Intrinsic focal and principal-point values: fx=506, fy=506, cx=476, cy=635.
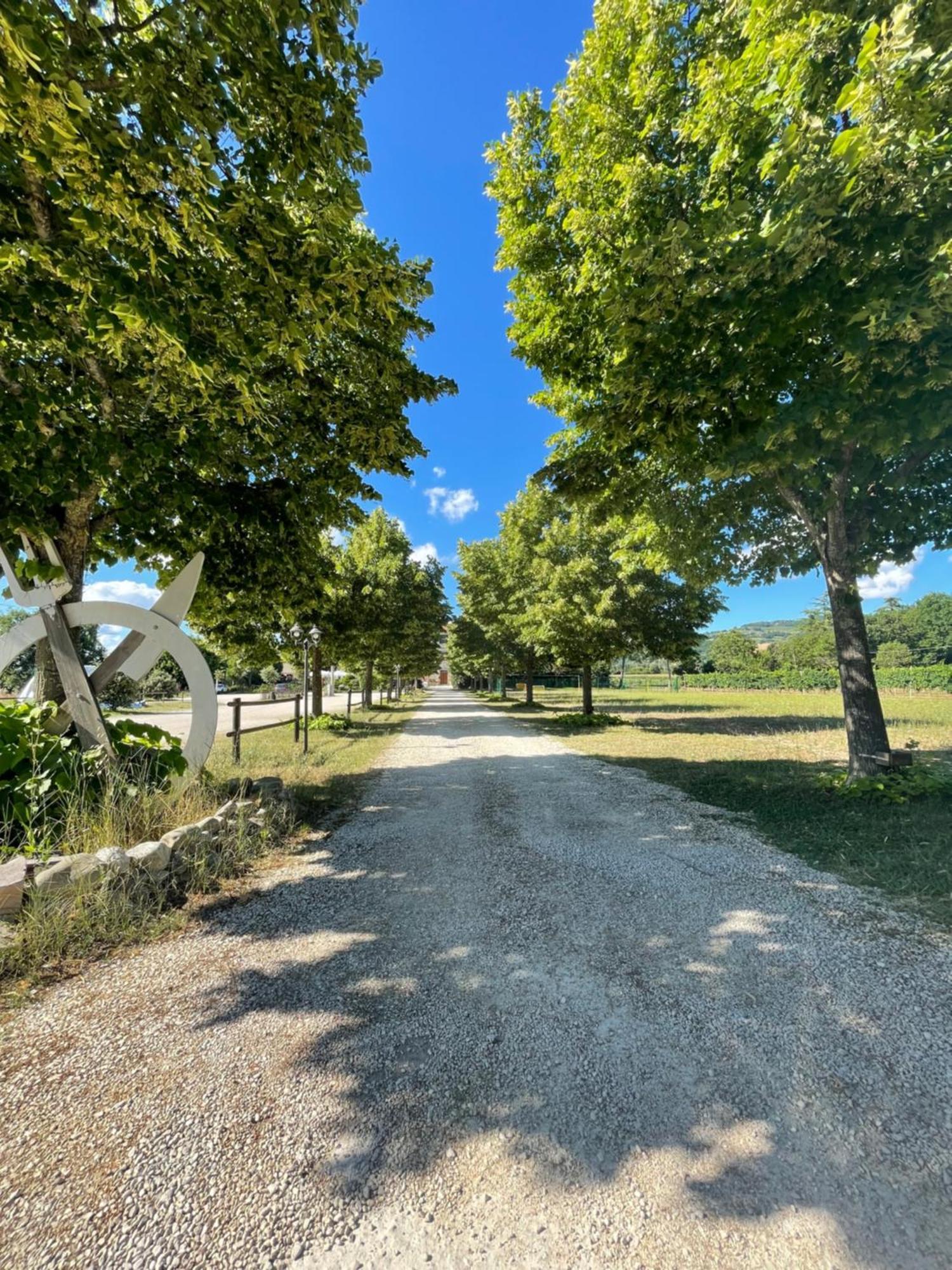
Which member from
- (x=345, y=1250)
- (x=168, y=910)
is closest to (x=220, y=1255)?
(x=345, y=1250)

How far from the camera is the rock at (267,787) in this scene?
18.0 feet

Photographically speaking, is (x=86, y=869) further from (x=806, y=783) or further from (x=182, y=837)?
(x=806, y=783)

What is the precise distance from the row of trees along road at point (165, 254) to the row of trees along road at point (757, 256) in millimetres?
1938

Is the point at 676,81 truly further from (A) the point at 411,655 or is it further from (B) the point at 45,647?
(A) the point at 411,655

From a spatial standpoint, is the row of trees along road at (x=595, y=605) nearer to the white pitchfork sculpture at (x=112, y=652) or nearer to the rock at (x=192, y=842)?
the white pitchfork sculpture at (x=112, y=652)

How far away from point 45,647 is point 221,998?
4.68 metres

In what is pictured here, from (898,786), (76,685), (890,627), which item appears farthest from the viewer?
(890,627)

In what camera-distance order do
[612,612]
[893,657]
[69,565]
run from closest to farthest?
1. [69,565]
2. [612,612]
3. [893,657]

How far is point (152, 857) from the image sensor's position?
363cm

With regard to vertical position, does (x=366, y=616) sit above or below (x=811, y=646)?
below

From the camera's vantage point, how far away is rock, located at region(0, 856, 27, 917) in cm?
300

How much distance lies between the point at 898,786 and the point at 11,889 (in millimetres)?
8066

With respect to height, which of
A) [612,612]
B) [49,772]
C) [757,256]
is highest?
[757,256]

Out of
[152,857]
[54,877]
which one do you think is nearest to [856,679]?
[152,857]
